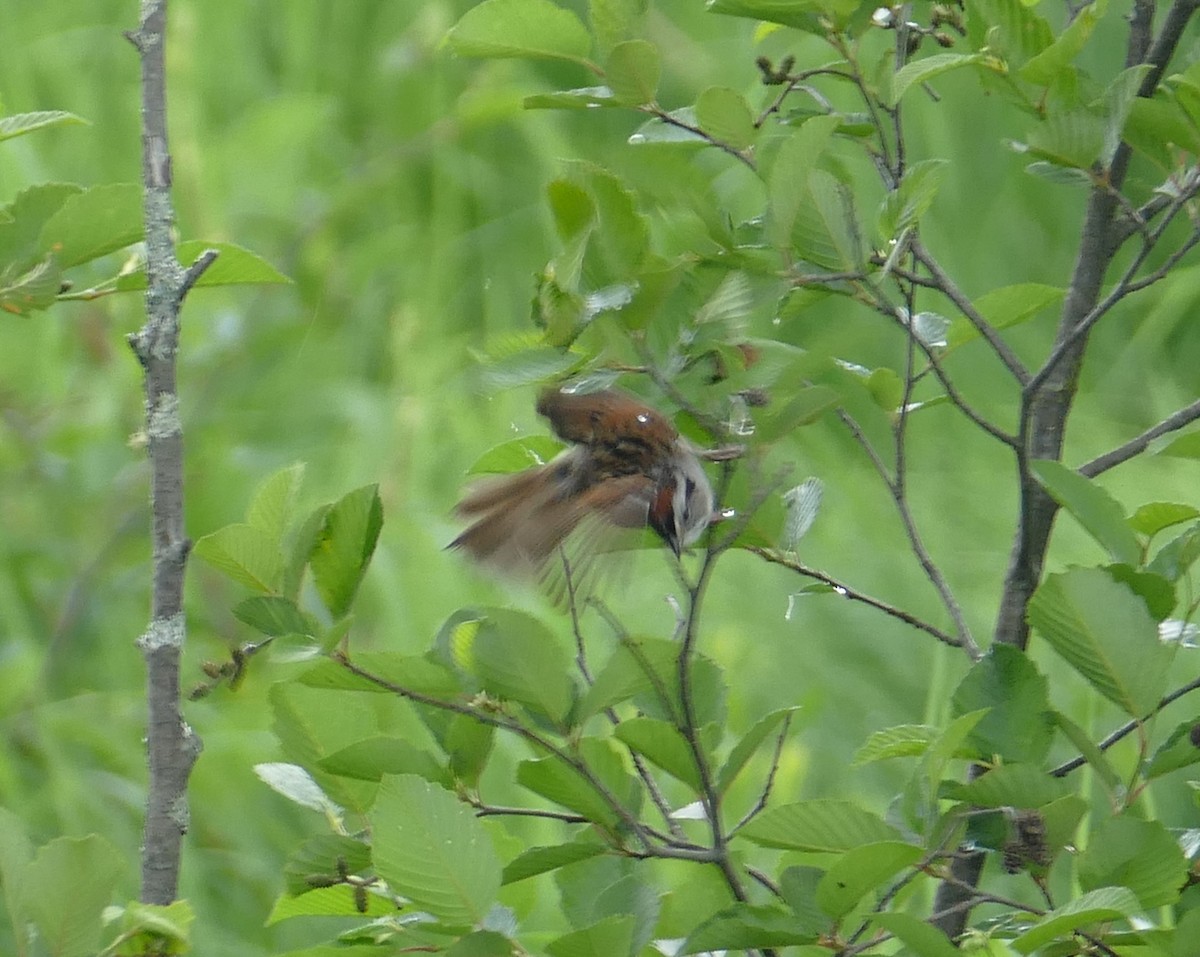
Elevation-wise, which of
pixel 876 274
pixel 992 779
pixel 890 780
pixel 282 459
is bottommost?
pixel 890 780

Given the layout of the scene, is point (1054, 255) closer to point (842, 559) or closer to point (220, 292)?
point (842, 559)

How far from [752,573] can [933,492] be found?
0.30 metres

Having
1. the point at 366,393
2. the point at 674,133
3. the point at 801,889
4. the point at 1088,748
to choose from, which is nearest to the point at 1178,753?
the point at 1088,748

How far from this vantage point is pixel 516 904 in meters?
0.71

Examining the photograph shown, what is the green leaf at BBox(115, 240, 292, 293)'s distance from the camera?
69 cm

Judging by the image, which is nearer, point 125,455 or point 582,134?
point 125,455

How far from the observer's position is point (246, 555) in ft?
2.06

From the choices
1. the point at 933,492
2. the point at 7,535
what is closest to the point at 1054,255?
the point at 933,492

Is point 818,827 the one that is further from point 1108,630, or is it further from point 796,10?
point 796,10

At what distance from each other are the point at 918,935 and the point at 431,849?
0.17m

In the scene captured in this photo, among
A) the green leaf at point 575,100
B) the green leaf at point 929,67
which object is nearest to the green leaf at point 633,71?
the green leaf at point 575,100

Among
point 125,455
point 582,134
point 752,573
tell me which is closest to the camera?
point 125,455

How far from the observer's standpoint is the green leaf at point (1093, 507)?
0.62 metres

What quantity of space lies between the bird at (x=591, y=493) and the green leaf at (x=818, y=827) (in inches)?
6.0
